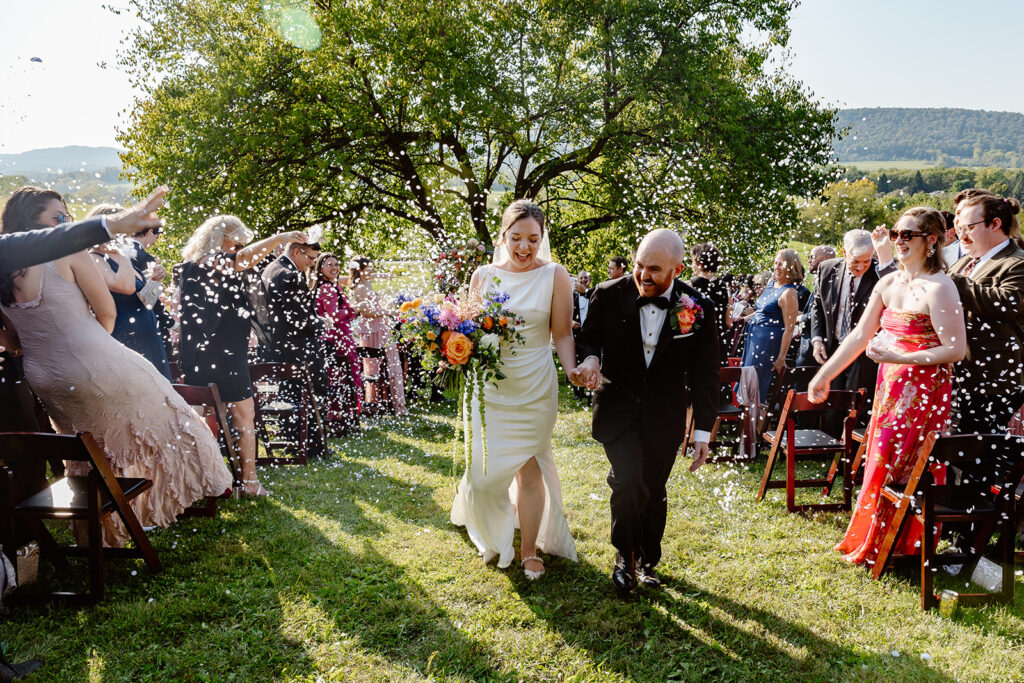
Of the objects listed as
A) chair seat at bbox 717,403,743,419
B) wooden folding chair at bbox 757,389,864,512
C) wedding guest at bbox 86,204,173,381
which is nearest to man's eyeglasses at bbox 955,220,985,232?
wooden folding chair at bbox 757,389,864,512

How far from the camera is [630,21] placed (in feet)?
46.9

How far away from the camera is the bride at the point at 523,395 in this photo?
418 centimetres

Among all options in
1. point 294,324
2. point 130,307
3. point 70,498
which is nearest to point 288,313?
point 294,324

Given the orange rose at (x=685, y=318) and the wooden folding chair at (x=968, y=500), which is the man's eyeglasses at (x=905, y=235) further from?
the orange rose at (x=685, y=318)

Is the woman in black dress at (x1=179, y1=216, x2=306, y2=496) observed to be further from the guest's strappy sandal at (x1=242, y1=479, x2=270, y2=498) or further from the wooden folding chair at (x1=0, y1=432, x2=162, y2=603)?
the wooden folding chair at (x1=0, y1=432, x2=162, y2=603)

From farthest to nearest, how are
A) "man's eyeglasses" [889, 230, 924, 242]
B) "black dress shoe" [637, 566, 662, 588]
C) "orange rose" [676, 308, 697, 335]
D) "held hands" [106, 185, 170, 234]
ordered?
"black dress shoe" [637, 566, 662, 588]
"man's eyeglasses" [889, 230, 924, 242]
"orange rose" [676, 308, 697, 335]
"held hands" [106, 185, 170, 234]

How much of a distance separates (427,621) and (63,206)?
360 centimetres

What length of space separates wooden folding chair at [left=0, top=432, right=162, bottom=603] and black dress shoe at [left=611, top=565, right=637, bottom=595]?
10.3 ft

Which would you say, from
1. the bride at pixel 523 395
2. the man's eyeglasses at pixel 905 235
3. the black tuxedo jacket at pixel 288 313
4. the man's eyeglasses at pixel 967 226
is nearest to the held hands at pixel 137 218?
the bride at pixel 523 395

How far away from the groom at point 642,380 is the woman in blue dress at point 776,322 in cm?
376

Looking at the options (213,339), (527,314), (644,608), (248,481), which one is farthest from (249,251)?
(644,608)

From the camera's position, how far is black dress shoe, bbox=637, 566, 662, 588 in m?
4.14

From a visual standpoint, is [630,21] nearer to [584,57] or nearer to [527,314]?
[584,57]

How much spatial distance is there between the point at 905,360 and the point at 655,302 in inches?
71.8
